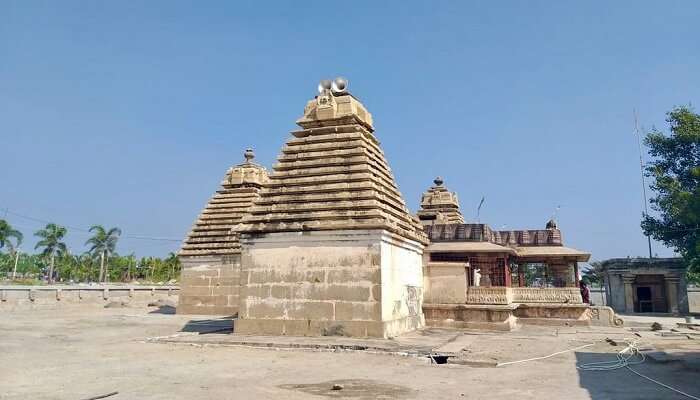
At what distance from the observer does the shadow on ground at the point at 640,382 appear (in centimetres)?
720

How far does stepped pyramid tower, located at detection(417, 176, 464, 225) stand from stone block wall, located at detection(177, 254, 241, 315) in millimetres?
12499

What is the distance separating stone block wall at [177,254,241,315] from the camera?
24359 millimetres

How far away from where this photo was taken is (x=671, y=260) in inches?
1155

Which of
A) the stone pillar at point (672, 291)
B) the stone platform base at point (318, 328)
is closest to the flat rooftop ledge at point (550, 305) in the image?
the stone platform base at point (318, 328)

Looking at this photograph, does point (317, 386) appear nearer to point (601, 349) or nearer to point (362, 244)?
point (362, 244)

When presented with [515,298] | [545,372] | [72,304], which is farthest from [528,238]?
[72,304]

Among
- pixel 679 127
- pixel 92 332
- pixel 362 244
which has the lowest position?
pixel 92 332

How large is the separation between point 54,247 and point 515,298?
75.2 m

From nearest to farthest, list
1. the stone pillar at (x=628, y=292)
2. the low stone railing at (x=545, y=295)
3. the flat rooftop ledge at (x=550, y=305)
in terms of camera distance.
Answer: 1. the flat rooftop ledge at (x=550, y=305)
2. the low stone railing at (x=545, y=295)
3. the stone pillar at (x=628, y=292)

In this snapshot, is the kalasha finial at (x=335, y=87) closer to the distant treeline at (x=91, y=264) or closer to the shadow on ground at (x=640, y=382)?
the shadow on ground at (x=640, y=382)

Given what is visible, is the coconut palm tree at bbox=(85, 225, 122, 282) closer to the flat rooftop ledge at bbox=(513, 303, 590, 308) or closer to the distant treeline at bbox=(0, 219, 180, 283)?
the distant treeline at bbox=(0, 219, 180, 283)

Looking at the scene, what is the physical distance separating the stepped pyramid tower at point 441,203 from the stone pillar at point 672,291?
41.3ft

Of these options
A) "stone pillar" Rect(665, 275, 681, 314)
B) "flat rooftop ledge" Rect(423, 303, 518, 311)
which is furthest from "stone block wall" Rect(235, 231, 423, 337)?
"stone pillar" Rect(665, 275, 681, 314)

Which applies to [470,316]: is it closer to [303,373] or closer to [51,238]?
[303,373]
